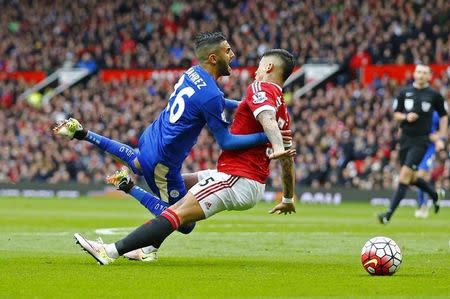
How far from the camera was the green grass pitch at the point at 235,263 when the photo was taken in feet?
→ 28.0

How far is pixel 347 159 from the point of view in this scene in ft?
102

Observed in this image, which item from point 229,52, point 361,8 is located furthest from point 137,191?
point 361,8

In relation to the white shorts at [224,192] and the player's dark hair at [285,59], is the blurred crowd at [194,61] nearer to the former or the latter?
the player's dark hair at [285,59]

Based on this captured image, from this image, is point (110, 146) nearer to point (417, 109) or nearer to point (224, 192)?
point (224, 192)

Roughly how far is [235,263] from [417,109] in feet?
30.9

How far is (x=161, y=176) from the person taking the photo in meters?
11.3

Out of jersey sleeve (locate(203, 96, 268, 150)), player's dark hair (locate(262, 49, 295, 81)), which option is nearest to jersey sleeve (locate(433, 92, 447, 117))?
player's dark hair (locate(262, 49, 295, 81))

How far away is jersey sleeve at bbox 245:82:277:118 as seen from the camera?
33.0 feet

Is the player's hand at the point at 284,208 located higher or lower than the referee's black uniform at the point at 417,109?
higher

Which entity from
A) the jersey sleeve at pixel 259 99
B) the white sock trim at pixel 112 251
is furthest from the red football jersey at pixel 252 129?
the white sock trim at pixel 112 251

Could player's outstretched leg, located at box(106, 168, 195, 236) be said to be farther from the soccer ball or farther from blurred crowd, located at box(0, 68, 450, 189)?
blurred crowd, located at box(0, 68, 450, 189)

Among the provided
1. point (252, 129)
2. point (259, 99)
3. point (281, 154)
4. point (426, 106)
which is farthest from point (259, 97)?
point (426, 106)

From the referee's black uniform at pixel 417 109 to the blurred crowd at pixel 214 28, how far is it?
14.1 meters

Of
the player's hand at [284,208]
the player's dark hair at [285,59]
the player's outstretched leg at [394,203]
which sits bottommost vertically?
the player's outstretched leg at [394,203]
